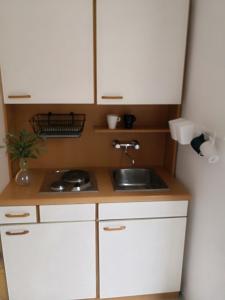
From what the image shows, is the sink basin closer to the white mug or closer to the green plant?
the white mug

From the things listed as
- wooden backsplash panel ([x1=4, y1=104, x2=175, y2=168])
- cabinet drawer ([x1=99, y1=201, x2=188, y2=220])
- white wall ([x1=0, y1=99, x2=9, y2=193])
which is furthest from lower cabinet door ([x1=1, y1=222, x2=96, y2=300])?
wooden backsplash panel ([x1=4, y1=104, x2=175, y2=168])

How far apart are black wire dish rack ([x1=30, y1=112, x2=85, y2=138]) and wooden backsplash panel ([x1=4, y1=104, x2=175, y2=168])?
0.13 feet

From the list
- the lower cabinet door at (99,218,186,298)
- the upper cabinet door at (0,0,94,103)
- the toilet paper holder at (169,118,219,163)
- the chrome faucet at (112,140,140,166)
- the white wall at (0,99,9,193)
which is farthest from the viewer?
the chrome faucet at (112,140,140,166)

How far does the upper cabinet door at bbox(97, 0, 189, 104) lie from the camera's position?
163 cm

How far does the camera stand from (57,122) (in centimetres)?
203

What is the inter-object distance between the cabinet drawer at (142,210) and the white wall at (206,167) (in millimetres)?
125

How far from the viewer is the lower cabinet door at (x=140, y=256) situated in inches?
67.5

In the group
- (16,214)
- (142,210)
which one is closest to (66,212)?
(16,214)

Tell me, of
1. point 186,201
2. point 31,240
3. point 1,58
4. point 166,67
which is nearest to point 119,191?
point 186,201

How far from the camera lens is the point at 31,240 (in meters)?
1.66

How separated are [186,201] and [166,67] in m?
0.92

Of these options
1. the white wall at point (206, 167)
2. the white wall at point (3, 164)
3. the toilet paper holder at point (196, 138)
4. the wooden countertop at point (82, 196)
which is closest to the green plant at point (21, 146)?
the white wall at point (3, 164)

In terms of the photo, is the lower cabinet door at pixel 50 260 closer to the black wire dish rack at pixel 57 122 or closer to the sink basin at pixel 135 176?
the sink basin at pixel 135 176

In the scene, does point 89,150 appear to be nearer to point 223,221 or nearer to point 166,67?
point 166,67
